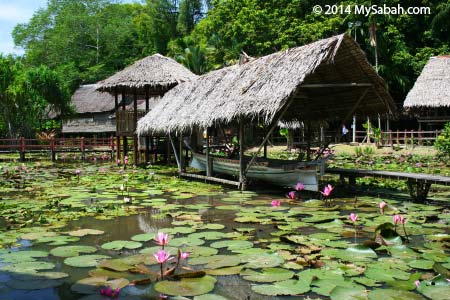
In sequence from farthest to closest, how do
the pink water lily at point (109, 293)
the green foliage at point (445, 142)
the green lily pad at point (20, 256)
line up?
the green foliage at point (445, 142)
the green lily pad at point (20, 256)
the pink water lily at point (109, 293)

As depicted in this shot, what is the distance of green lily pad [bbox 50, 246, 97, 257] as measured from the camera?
4439 mm

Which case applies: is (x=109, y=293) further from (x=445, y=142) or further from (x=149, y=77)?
(x=445, y=142)

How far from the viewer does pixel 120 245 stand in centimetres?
478

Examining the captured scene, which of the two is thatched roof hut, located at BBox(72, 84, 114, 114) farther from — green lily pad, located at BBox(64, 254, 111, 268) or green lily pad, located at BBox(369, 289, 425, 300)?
green lily pad, located at BBox(369, 289, 425, 300)

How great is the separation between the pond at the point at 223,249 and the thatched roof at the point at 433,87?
46.5 ft

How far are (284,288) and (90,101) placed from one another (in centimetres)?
3220

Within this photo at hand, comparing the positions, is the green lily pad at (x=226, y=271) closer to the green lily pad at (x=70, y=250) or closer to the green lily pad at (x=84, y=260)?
the green lily pad at (x=84, y=260)

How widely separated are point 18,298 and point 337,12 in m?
26.4

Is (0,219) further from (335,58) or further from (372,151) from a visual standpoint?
(372,151)

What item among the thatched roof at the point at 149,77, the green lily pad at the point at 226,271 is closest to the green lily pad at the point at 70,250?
the green lily pad at the point at 226,271

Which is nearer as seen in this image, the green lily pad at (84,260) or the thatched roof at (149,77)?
the green lily pad at (84,260)

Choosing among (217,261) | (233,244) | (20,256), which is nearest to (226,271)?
(217,261)

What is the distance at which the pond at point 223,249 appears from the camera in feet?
11.3

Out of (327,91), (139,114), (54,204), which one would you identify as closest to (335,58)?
(327,91)
